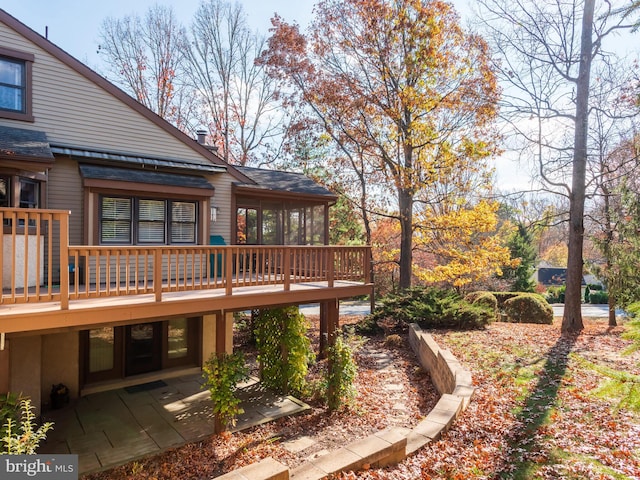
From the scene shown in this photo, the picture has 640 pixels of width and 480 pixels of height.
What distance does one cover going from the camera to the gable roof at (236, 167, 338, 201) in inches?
425

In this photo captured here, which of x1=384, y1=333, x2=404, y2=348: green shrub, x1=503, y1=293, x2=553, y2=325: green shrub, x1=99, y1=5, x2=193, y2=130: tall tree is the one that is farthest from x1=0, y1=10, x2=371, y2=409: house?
x1=99, y1=5, x2=193, y2=130: tall tree

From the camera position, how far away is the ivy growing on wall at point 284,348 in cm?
859

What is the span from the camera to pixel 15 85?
7887 mm

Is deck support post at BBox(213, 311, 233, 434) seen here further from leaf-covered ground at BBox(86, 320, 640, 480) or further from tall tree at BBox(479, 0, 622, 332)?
tall tree at BBox(479, 0, 622, 332)

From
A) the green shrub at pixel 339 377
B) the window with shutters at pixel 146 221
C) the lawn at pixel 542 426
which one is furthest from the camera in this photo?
the window with shutters at pixel 146 221

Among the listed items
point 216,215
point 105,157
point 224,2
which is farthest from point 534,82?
point 224,2

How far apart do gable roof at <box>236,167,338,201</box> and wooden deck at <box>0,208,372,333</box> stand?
9.59 ft

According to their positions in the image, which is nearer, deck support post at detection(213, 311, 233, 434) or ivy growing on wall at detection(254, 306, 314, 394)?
deck support post at detection(213, 311, 233, 434)

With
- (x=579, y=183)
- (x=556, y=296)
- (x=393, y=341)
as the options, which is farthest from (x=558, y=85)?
(x=556, y=296)

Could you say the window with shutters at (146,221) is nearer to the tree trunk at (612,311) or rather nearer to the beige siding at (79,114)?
the beige siding at (79,114)

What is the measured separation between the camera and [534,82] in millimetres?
12508

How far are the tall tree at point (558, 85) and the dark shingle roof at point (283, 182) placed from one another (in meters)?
7.05

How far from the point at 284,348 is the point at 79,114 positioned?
6.95 meters

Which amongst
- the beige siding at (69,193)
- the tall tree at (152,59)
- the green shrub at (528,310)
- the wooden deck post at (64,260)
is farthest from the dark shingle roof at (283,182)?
the tall tree at (152,59)
